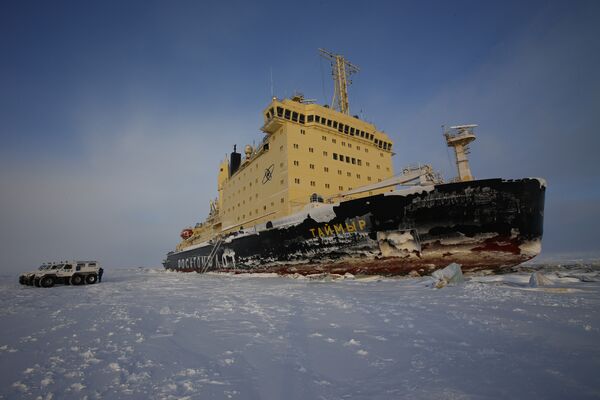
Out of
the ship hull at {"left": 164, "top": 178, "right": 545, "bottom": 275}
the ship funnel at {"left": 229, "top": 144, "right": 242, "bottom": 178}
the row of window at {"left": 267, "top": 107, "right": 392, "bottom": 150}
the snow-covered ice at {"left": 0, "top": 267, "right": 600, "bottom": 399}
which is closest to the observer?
the snow-covered ice at {"left": 0, "top": 267, "right": 600, "bottom": 399}

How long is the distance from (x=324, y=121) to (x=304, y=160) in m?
3.24

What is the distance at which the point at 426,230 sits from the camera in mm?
10094

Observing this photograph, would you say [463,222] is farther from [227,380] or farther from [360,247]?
[227,380]

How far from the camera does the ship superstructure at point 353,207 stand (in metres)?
9.62

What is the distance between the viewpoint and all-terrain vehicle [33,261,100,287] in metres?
13.5

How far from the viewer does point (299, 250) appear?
1305 cm

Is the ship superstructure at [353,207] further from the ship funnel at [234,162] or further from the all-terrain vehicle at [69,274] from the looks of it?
the all-terrain vehicle at [69,274]

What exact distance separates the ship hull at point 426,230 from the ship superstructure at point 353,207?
3 cm

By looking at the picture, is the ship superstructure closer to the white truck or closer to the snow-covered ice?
the snow-covered ice

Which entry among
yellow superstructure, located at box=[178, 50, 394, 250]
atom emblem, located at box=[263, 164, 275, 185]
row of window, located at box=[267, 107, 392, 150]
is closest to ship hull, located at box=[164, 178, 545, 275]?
yellow superstructure, located at box=[178, 50, 394, 250]

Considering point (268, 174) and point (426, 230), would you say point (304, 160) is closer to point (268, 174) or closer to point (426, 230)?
point (268, 174)

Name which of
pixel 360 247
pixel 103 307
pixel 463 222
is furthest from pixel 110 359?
pixel 463 222

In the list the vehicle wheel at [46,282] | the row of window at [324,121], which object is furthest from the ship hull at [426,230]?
the vehicle wheel at [46,282]

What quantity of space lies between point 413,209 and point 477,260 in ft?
8.94
